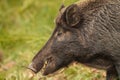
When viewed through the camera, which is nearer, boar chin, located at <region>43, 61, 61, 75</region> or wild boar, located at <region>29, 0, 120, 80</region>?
wild boar, located at <region>29, 0, 120, 80</region>

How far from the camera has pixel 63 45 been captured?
270 inches

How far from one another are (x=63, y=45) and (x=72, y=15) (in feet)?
1.19

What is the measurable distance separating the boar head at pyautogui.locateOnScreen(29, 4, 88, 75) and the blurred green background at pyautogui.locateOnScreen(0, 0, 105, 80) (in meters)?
0.58

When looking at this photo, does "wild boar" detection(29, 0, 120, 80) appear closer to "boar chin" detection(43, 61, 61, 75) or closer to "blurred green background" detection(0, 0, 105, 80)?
"boar chin" detection(43, 61, 61, 75)

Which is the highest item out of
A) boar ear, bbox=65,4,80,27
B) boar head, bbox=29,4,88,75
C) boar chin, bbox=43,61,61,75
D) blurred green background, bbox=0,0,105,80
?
boar ear, bbox=65,4,80,27

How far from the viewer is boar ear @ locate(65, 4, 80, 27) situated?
22.3ft

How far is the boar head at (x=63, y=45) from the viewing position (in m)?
6.82

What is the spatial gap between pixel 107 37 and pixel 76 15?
45 centimetres

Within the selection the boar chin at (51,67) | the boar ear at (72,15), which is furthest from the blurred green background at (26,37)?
the boar ear at (72,15)

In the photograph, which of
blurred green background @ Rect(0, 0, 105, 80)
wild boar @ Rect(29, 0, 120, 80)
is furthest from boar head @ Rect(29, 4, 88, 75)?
blurred green background @ Rect(0, 0, 105, 80)

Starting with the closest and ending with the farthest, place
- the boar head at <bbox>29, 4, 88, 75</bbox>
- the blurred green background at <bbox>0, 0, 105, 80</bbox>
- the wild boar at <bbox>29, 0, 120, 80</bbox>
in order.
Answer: the wild boar at <bbox>29, 0, 120, 80</bbox> → the boar head at <bbox>29, 4, 88, 75</bbox> → the blurred green background at <bbox>0, 0, 105, 80</bbox>

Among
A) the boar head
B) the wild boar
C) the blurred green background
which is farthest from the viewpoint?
the blurred green background

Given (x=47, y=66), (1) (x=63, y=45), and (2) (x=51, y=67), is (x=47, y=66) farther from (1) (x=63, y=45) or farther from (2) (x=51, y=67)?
(1) (x=63, y=45)

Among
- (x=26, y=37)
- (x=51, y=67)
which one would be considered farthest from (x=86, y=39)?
(x=26, y=37)
